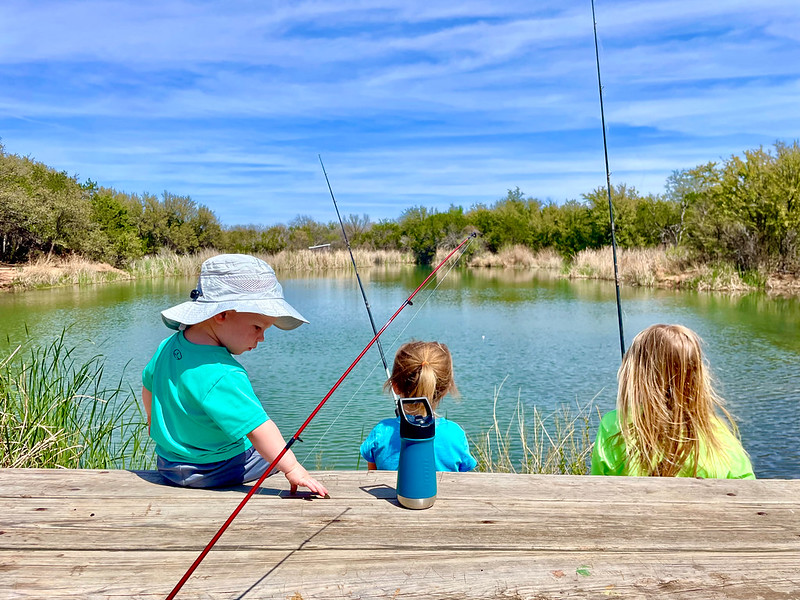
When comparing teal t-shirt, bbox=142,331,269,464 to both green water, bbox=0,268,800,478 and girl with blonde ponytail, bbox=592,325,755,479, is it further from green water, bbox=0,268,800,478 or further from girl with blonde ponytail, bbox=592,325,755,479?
green water, bbox=0,268,800,478

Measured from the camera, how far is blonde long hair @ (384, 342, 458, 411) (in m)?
2.69

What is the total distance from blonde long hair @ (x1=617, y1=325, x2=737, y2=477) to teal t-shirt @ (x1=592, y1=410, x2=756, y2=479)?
2 centimetres

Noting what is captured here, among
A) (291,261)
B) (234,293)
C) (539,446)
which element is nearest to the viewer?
(234,293)

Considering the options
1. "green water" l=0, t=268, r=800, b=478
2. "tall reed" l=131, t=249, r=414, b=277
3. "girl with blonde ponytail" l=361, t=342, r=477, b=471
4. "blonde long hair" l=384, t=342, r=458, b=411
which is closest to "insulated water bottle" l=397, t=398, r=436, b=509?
"girl with blonde ponytail" l=361, t=342, r=477, b=471

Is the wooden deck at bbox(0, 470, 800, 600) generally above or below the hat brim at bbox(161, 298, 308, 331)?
below

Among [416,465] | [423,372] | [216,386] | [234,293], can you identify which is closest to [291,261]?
[423,372]

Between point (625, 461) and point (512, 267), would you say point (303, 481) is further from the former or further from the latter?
point (512, 267)

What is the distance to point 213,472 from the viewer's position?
6.60 feet

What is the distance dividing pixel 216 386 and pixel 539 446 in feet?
12.2

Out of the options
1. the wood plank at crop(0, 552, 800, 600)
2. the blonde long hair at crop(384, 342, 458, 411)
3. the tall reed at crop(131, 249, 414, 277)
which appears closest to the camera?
the wood plank at crop(0, 552, 800, 600)

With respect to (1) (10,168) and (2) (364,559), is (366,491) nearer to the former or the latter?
(2) (364,559)

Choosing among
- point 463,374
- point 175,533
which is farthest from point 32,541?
point 463,374

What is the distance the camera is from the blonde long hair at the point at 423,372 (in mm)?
2689

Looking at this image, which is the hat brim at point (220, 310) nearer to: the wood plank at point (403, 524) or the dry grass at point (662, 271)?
the wood plank at point (403, 524)
